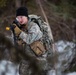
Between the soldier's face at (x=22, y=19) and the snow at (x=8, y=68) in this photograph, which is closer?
the snow at (x=8, y=68)

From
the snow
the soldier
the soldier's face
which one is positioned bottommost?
the soldier

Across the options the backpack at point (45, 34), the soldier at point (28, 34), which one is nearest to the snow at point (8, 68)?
the soldier at point (28, 34)

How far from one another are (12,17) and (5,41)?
943cm

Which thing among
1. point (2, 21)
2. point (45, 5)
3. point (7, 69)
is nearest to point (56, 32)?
point (45, 5)

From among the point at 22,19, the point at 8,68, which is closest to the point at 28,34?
the point at 22,19

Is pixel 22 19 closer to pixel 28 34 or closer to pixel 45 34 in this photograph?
pixel 28 34

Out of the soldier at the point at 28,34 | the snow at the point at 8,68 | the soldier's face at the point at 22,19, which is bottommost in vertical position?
the soldier at the point at 28,34

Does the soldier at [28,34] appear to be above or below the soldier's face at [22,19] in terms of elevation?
below

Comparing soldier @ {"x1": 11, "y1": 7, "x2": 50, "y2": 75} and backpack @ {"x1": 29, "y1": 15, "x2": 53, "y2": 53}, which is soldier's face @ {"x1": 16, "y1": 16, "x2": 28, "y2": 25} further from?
backpack @ {"x1": 29, "y1": 15, "x2": 53, "y2": 53}

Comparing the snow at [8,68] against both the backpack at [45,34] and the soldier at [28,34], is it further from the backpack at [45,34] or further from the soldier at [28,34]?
the backpack at [45,34]

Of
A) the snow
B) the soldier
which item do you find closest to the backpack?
the soldier

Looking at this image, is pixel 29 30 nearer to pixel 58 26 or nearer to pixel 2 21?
pixel 2 21

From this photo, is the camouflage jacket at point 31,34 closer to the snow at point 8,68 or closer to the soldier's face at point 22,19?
the soldier's face at point 22,19

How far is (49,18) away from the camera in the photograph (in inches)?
452
